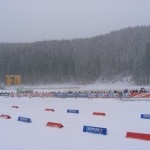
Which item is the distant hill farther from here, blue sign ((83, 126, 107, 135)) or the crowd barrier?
blue sign ((83, 126, 107, 135))

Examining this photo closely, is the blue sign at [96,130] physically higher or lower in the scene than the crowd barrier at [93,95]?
lower

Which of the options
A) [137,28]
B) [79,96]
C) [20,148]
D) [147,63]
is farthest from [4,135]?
[137,28]

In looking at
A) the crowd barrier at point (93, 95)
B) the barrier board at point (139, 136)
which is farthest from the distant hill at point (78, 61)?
the barrier board at point (139, 136)

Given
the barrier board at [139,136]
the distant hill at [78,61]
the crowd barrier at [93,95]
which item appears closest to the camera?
the barrier board at [139,136]

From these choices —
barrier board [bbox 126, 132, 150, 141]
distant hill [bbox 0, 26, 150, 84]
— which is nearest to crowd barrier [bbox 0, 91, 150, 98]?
A: barrier board [bbox 126, 132, 150, 141]

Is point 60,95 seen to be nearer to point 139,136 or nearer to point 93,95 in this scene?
point 93,95

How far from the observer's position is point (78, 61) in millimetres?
124688

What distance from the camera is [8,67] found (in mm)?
127938

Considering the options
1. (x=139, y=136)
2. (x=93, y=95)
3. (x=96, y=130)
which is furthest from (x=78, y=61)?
(x=139, y=136)

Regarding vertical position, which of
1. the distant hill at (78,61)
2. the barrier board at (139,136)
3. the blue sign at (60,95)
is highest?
the distant hill at (78,61)

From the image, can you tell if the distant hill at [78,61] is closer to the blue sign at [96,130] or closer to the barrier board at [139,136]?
the blue sign at [96,130]

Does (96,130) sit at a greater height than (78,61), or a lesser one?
lesser

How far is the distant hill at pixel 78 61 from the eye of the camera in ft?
381

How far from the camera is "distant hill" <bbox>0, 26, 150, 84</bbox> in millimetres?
116000
